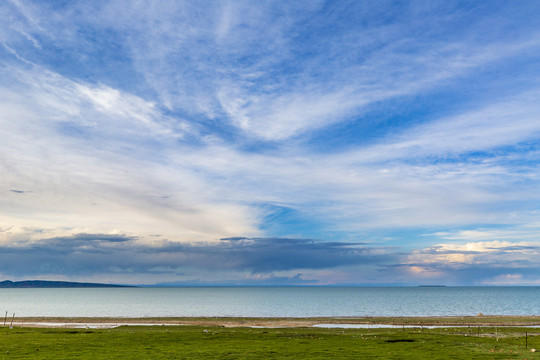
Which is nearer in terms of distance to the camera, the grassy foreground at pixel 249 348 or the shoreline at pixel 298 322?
the grassy foreground at pixel 249 348

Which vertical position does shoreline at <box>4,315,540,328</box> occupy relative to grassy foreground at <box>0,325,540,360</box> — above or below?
below

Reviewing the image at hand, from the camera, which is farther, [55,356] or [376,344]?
[376,344]

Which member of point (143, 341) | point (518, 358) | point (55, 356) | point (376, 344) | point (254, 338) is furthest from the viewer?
point (254, 338)

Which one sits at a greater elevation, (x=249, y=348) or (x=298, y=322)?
(x=249, y=348)

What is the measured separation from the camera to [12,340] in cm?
5012

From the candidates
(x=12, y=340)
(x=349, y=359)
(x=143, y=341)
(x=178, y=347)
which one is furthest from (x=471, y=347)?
(x=12, y=340)

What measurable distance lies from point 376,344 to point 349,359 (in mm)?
12986

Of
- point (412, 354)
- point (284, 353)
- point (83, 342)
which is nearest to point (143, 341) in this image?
point (83, 342)

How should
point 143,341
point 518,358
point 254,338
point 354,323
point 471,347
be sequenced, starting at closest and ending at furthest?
point 518,358, point 471,347, point 143,341, point 254,338, point 354,323

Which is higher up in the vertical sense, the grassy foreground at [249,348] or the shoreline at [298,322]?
the grassy foreground at [249,348]

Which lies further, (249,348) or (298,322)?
(298,322)

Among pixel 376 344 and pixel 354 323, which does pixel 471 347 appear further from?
pixel 354 323

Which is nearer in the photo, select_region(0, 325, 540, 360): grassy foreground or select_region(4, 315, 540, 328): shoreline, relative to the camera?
select_region(0, 325, 540, 360): grassy foreground

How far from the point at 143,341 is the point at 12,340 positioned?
1552cm
